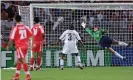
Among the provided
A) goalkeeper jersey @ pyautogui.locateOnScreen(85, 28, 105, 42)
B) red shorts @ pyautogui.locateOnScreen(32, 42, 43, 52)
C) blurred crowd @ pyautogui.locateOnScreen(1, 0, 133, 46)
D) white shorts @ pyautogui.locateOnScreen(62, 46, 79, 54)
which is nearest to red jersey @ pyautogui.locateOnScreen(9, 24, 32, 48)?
red shorts @ pyautogui.locateOnScreen(32, 42, 43, 52)

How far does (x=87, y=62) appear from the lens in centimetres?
2161

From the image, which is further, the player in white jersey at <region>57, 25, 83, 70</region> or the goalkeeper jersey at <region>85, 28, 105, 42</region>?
the goalkeeper jersey at <region>85, 28, 105, 42</region>

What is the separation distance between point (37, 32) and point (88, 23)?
183 inches

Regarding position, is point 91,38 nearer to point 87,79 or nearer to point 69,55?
point 69,55

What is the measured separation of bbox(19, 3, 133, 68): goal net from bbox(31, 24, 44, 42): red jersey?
7.03 feet

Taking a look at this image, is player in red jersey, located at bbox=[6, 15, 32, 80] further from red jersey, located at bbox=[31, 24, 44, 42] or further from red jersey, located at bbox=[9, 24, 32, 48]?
red jersey, located at bbox=[31, 24, 44, 42]

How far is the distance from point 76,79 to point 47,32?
7329 millimetres

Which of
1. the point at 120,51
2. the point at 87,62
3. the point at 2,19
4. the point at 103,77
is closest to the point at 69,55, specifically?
the point at 87,62

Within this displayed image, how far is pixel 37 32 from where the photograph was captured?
61.9 feet

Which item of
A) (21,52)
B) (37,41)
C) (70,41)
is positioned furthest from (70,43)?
(21,52)

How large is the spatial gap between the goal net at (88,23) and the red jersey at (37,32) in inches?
84.3

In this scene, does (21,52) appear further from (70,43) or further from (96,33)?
(96,33)

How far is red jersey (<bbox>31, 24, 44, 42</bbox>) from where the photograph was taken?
1873 cm

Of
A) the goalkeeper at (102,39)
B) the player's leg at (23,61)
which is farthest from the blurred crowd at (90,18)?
the player's leg at (23,61)
